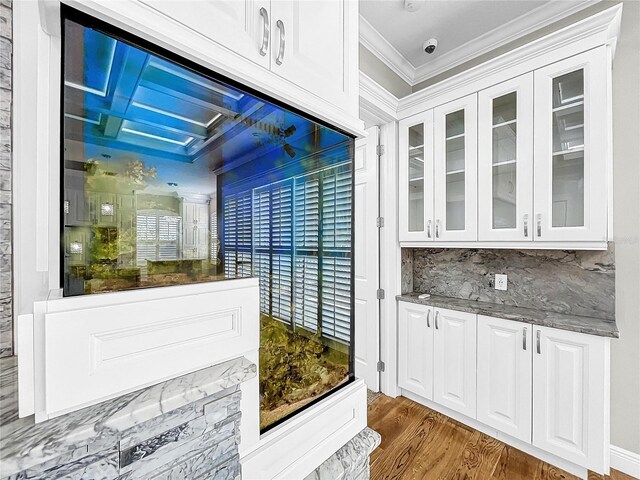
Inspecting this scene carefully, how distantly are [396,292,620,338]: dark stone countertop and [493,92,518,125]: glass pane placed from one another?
1293 mm

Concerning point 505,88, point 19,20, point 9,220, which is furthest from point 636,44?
point 9,220

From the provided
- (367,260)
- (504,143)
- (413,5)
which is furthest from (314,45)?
(367,260)

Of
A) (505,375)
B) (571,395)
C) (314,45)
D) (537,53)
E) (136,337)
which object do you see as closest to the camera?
(136,337)

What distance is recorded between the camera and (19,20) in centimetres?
68

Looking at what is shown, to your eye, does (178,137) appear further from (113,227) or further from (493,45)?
(493,45)

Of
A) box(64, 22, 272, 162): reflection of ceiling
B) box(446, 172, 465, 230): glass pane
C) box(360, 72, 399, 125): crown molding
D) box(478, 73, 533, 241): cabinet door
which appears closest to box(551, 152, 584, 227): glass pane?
box(478, 73, 533, 241): cabinet door

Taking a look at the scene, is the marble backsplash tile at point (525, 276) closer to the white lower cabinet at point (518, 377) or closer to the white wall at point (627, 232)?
the white wall at point (627, 232)

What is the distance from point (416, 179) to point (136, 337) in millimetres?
2295

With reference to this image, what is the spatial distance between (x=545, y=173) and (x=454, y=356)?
1.37 metres

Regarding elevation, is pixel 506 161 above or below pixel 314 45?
below

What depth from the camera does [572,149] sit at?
1668mm

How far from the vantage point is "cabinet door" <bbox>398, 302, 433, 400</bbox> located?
2227mm

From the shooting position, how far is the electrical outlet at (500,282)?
→ 2.16m

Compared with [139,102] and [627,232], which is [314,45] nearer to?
[139,102]
